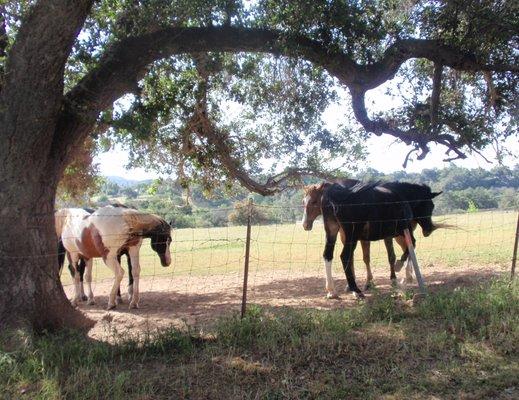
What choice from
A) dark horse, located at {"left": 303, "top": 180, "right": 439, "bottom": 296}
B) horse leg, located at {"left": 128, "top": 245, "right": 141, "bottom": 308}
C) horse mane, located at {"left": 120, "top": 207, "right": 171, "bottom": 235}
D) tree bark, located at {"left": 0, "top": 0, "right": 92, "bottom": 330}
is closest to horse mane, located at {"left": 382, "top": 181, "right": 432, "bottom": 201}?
dark horse, located at {"left": 303, "top": 180, "right": 439, "bottom": 296}

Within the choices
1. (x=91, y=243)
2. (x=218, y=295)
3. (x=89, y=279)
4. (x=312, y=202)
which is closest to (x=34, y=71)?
(x=91, y=243)

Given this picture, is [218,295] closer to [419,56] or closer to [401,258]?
[401,258]

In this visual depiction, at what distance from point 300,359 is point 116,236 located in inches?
209

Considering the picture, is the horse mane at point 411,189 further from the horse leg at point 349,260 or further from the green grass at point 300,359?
the green grass at point 300,359

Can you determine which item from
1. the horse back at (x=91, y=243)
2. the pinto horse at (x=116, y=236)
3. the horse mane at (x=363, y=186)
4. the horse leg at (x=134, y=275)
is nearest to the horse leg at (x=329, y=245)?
the horse mane at (x=363, y=186)

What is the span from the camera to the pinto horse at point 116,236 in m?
9.83

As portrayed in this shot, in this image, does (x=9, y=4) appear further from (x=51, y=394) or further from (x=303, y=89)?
(x=51, y=394)

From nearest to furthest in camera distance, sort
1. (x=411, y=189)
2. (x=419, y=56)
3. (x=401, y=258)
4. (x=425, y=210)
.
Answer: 1. (x=419, y=56)
2. (x=411, y=189)
3. (x=425, y=210)
4. (x=401, y=258)

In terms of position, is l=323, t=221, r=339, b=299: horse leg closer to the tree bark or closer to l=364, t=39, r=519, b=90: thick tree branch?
l=364, t=39, r=519, b=90: thick tree branch

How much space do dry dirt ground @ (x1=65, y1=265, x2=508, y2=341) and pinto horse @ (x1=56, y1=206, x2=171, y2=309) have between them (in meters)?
0.80

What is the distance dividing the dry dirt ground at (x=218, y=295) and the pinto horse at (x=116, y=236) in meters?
0.80

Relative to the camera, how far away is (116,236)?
972 cm

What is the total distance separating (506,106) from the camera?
1025 centimetres

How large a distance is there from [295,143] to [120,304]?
5534 millimetres
